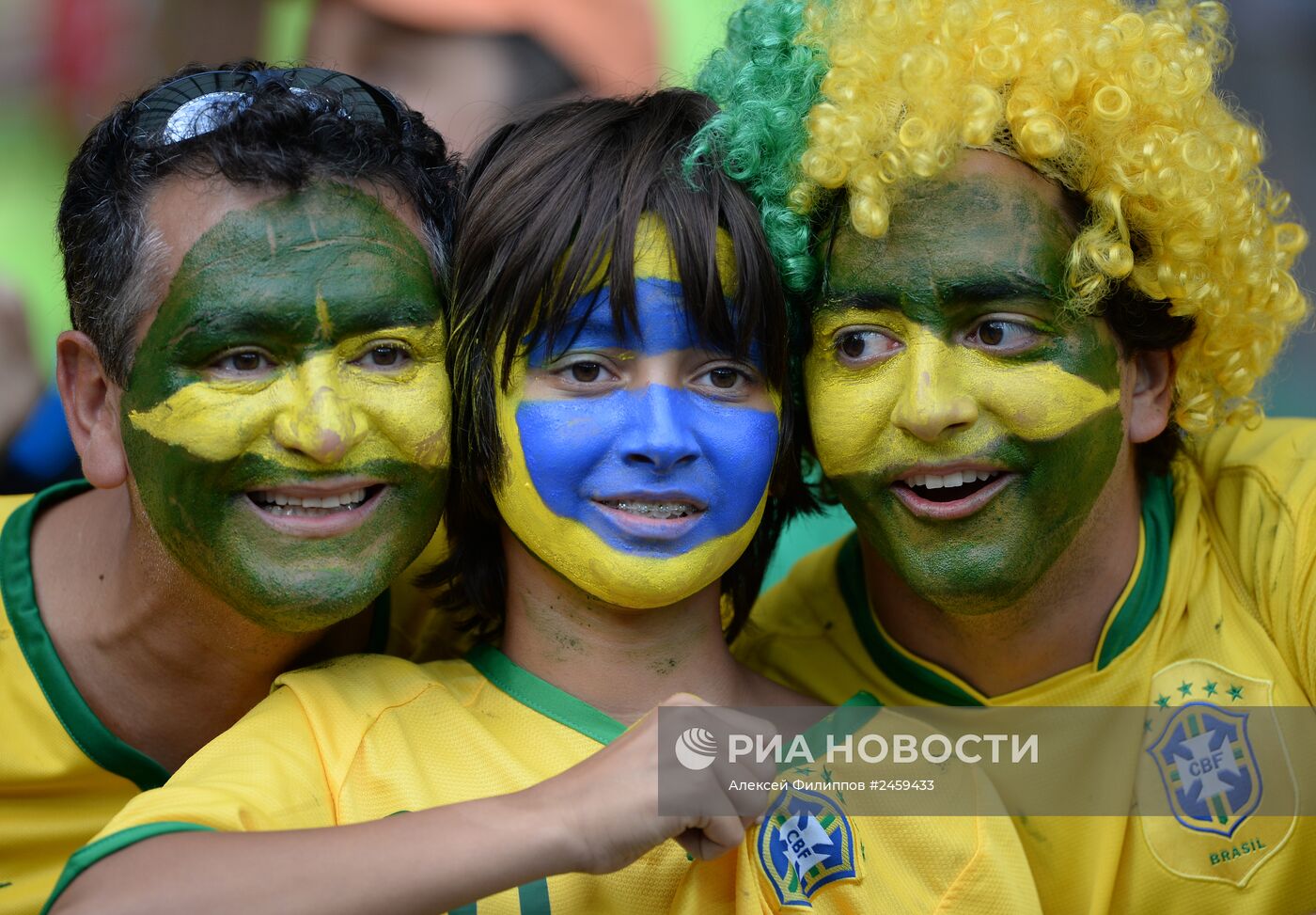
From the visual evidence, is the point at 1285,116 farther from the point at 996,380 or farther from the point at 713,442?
the point at 713,442

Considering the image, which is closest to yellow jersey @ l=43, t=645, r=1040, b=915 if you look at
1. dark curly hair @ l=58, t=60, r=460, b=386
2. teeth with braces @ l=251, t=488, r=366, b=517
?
teeth with braces @ l=251, t=488, r=366, b=517

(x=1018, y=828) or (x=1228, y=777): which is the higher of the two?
(x=1228, y=777)

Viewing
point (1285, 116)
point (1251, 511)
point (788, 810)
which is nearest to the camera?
point (788, 810)

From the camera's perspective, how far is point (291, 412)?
2.39 metres

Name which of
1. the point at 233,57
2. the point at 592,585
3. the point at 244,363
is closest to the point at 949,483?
the point at 592,585

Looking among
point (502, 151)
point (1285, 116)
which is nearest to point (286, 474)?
point (502, 151)

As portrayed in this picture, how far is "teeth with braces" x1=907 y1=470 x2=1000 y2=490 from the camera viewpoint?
2.55m

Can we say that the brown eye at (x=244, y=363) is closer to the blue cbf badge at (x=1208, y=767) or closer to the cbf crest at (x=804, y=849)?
the cbf crest at (x=804, y=849)

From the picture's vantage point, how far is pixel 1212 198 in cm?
269

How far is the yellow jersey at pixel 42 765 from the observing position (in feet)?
8.96

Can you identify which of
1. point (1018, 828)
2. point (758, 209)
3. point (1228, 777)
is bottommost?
point (1018, 828)

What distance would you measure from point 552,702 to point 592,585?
0.69 feet

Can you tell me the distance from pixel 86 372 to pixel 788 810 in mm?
1451

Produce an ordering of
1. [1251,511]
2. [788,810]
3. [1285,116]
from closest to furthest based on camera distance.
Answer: [788,810], [1251,511], [1285,116]
